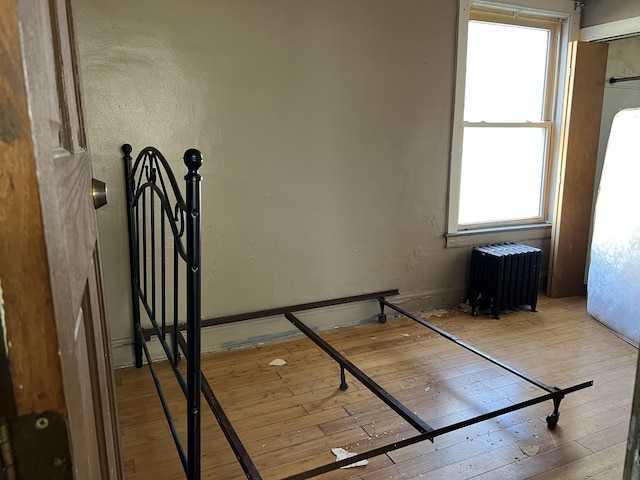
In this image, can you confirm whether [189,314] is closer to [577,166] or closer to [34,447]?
[34,447]

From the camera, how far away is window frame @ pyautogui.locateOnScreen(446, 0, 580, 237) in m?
3.23

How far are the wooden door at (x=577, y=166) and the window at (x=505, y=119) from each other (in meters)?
0.14

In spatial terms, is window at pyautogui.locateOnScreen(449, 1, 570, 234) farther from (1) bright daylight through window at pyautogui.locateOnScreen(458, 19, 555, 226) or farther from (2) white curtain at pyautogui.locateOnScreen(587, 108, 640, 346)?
(2) white curtain at pyautogui.locateOnScreen(587, 108, 640, 346)

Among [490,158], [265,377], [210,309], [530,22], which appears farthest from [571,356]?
[530,22]

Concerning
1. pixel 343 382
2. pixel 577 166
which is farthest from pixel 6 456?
pixel 577 166

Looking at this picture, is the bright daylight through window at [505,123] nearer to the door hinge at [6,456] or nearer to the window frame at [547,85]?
the window frame at [547,85]

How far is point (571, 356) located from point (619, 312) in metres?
0.60

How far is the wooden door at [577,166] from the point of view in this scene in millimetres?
3508

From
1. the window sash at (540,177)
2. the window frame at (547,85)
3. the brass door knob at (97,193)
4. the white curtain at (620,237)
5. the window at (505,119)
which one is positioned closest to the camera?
the brass door knob at (97,193)

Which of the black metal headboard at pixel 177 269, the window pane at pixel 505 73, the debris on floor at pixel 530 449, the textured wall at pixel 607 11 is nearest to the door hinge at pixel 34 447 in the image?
the black metal headboard at pixel 177 269

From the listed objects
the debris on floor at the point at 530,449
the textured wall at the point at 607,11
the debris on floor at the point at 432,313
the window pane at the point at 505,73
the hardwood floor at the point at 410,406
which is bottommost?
the debris on floor at the point at 530,449

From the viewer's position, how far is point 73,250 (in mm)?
544

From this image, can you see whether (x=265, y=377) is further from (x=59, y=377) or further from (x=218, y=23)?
(x=59, y=377)

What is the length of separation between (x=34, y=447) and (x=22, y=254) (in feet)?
0.49
